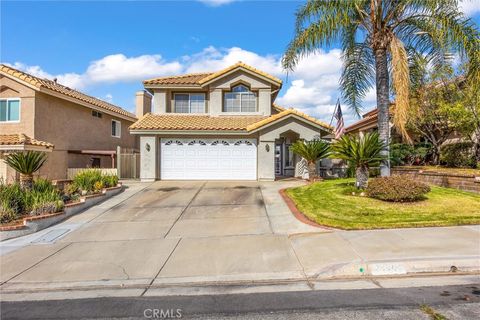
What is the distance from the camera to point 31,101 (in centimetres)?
1758

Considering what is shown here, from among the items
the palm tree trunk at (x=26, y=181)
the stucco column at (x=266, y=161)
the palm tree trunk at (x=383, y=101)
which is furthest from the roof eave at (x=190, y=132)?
the palm tree trunk at (x=383, y=101)

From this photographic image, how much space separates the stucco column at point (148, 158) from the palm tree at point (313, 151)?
26.3ft

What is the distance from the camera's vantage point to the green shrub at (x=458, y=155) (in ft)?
54.0

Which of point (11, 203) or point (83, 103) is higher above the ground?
point (83, 103)

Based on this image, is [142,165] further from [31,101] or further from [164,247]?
[164,247]

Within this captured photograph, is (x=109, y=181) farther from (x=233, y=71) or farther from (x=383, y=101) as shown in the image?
(x=383, y=101)

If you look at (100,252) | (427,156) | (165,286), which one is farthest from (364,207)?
(427,156)

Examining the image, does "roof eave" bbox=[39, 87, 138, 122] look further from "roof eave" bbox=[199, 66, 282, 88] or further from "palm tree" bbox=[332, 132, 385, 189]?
"palm tree" bbox=[332, 132, 385, 189]

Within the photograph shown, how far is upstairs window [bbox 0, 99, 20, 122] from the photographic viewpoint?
58.6 ft

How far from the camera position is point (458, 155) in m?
17.0

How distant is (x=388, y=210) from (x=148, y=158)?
44.0 ft

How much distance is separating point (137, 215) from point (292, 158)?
1283cm

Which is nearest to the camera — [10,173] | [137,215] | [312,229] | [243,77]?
[312,229]

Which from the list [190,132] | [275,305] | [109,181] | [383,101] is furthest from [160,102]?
[275,305]
